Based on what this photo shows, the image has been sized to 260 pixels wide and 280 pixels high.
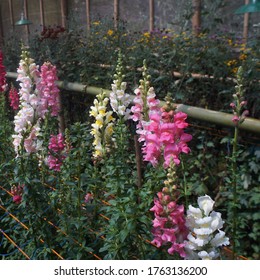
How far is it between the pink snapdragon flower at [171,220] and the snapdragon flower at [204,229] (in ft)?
0.09

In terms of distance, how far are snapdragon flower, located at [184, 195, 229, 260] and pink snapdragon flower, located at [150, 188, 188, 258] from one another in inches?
1.1

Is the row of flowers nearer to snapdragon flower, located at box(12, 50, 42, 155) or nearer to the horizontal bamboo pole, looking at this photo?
snapdragon flower, located at box(12, 50, 42, 155)

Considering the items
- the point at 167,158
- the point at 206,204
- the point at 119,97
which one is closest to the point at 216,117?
the point at 119,97

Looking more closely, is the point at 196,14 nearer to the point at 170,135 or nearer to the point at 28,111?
the point at 28,111

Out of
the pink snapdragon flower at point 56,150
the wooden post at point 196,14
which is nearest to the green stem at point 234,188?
the pink snapdragon flower at point 56,150

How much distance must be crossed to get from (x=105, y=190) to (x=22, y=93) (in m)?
0.93

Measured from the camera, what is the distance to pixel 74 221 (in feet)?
8.45

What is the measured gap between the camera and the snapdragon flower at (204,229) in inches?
65.9

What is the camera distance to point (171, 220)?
173 centimetres

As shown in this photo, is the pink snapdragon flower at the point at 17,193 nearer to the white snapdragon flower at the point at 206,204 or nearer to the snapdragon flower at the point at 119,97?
the snapdragon flower at the point at 119,97

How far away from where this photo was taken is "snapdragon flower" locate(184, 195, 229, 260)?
5.49 ft

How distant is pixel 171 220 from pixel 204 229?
0.44ft
